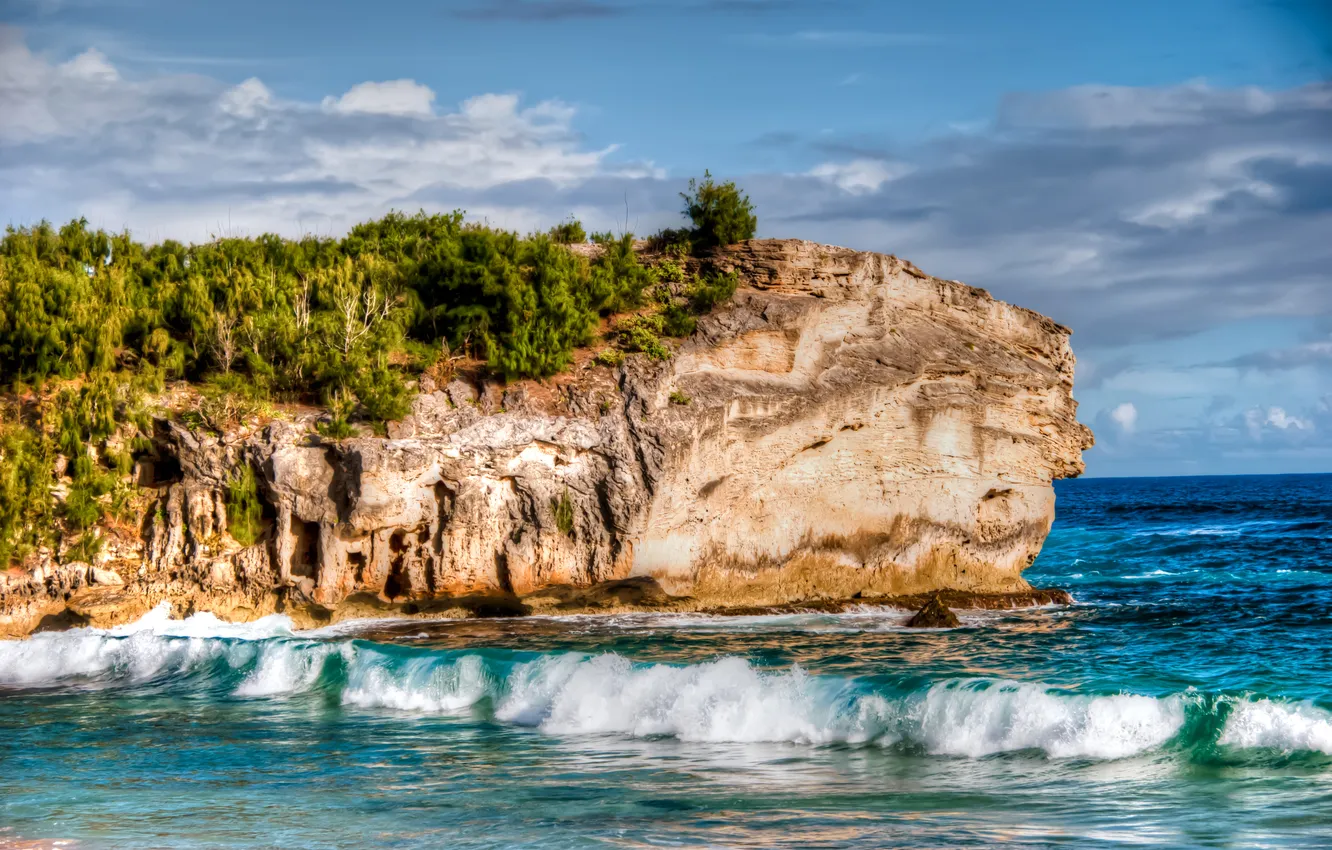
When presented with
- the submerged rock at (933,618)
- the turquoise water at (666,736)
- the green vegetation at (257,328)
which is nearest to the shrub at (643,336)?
the green vegetation at (257,328)

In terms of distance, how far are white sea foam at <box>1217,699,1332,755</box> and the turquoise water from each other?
0.03 m

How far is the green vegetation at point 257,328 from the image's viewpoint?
22031 mm

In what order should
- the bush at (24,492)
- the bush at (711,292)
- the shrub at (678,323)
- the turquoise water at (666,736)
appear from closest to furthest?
the turquoise water at (666,736)
the bush at (24,492)
the shrub at (678,323)
the bush at (711,292)

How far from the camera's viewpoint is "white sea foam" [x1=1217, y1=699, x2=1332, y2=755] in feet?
38.9

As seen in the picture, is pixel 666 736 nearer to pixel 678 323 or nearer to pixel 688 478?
pixel 688 478

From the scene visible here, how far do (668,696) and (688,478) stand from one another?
929cm

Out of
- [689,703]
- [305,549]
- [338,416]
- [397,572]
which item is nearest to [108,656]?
[305,549]

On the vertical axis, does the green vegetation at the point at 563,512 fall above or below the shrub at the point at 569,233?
below

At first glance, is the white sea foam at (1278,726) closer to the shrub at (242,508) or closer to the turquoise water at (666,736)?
the turquoise water at (666,736)

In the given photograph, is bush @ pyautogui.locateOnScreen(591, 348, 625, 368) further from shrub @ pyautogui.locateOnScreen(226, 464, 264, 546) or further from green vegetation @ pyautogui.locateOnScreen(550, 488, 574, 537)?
shrub @ pyautogui.locateOnScreen(226, 464, 264, 546)

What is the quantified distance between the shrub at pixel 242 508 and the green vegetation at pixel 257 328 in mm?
26

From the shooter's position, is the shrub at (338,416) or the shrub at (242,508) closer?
the shrub at (242,508)

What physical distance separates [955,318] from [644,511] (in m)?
9.38

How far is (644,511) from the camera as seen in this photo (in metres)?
23.1
